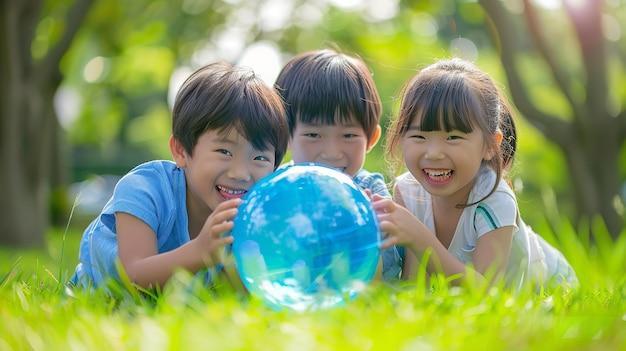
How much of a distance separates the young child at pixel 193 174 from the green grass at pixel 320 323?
394 mm

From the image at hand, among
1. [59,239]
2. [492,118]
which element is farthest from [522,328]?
[59,239]

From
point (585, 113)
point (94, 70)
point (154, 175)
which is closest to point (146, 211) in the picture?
point (154, 175)

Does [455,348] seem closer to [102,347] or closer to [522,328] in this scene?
[522,328]

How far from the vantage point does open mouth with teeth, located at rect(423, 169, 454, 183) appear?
3.64 meters

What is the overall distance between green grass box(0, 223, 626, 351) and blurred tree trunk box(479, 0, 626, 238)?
16.1ft

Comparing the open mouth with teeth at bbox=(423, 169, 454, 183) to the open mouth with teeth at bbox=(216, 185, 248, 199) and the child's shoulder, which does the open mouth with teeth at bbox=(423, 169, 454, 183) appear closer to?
the open mouth with teeth at bbox=(216, 185, 248, 199)

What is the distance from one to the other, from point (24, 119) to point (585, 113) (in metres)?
6.37

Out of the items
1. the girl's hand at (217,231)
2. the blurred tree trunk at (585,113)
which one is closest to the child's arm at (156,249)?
the girl's hand at (217,231)

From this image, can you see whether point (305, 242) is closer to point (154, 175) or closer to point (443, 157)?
point (443, 157)

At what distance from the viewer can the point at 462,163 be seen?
11.8ft

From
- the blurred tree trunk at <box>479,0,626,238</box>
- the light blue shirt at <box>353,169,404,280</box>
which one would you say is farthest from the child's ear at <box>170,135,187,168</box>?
the blurred tree trunk at <box>479,0,626,238</box>

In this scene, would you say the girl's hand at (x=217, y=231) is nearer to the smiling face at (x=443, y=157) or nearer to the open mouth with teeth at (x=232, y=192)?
the open mouth with teeth at (x=232, y=192)

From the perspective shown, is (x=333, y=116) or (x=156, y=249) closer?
(x=156, y=249)

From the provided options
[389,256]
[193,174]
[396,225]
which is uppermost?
[193,174]
